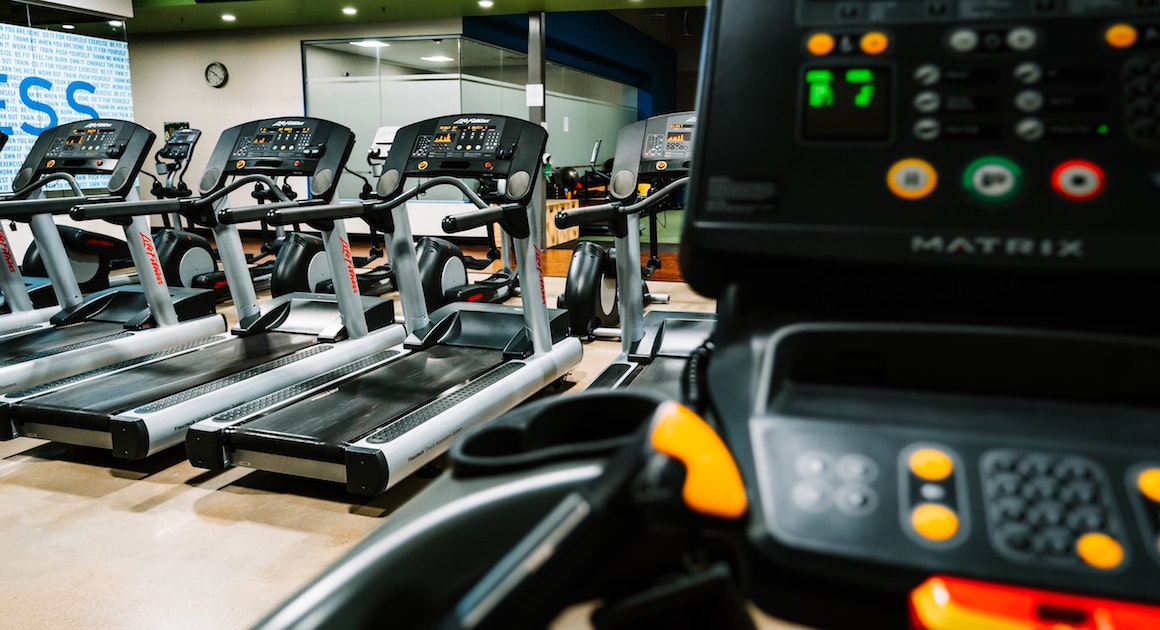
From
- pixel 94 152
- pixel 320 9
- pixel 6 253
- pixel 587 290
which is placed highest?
pixel 320 9

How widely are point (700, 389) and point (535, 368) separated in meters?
3.04

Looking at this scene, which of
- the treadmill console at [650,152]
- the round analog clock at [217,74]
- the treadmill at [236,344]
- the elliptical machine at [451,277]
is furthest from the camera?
the round analog clock at [217,74]

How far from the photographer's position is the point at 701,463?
0.54 m

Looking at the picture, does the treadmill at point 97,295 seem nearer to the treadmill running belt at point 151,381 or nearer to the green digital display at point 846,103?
the treadmill running belt at point 151,381

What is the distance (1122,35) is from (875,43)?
0.18 m

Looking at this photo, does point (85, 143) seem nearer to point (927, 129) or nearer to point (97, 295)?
point (97, 295)

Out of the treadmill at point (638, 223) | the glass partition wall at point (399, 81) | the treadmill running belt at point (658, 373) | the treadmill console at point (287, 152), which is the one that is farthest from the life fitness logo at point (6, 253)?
the glass partition wall at point (399, 81)

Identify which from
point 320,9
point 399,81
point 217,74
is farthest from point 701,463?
point 217,74

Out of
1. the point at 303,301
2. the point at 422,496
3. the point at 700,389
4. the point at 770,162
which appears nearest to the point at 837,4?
the point at 770,162

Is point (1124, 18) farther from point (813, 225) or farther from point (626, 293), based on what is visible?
point (626, 293)

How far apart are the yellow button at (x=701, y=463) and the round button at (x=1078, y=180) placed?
34 centimetres

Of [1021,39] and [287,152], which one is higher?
[1021,39]

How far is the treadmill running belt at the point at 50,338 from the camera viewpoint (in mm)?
3969

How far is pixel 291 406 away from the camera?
3182 millimetres
